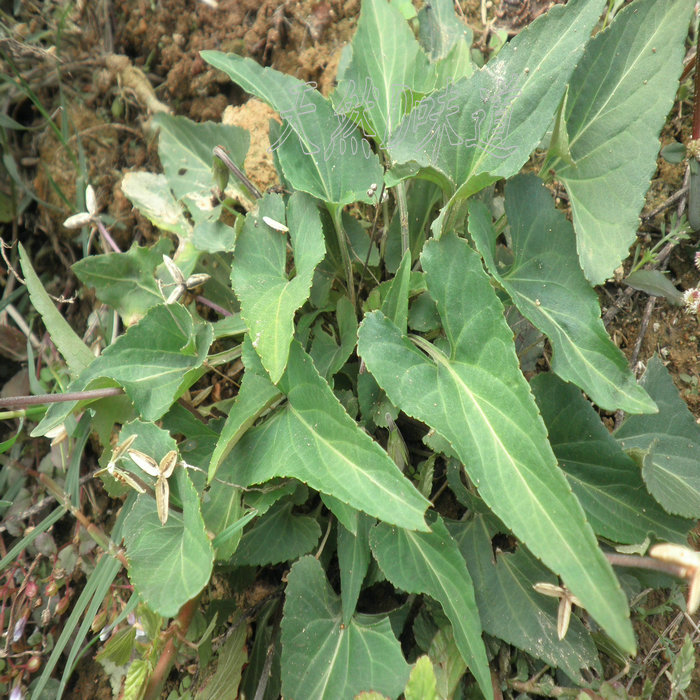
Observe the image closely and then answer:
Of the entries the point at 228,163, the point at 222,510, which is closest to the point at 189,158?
the point at 228,163

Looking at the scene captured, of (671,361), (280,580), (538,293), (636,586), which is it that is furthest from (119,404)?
(671,361)

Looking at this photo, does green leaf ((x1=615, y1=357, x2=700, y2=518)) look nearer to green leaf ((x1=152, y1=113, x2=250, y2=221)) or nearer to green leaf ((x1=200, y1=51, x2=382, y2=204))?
green leaf ((x1=200, y1=51, x2=382, y2=204))

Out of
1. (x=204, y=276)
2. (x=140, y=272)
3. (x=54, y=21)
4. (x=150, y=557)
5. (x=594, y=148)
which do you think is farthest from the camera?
(x=54, y=21)

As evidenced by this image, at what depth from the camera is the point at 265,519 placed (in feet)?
3.58

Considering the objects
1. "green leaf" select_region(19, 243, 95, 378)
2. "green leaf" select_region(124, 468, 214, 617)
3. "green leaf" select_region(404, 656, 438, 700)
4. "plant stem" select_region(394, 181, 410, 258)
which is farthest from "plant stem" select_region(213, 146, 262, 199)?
"green leaf" select_region(404, 656, 438, 700)

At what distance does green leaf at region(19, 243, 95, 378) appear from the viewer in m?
1.11

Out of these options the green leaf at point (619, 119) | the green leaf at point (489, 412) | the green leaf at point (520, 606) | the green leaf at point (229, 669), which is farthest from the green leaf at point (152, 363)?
the green leaf at point (619, 119)

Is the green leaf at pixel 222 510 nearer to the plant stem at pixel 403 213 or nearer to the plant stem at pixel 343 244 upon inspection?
the plant stem at pixel 343 244

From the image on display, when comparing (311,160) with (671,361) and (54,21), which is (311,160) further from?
(54,21)

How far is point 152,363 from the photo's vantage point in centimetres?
104

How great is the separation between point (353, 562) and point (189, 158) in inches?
38.5

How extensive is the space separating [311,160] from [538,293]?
475 mm

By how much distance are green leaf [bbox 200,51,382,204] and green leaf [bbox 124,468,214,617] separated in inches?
22.4

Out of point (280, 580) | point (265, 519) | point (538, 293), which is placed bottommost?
point (280, 580)
